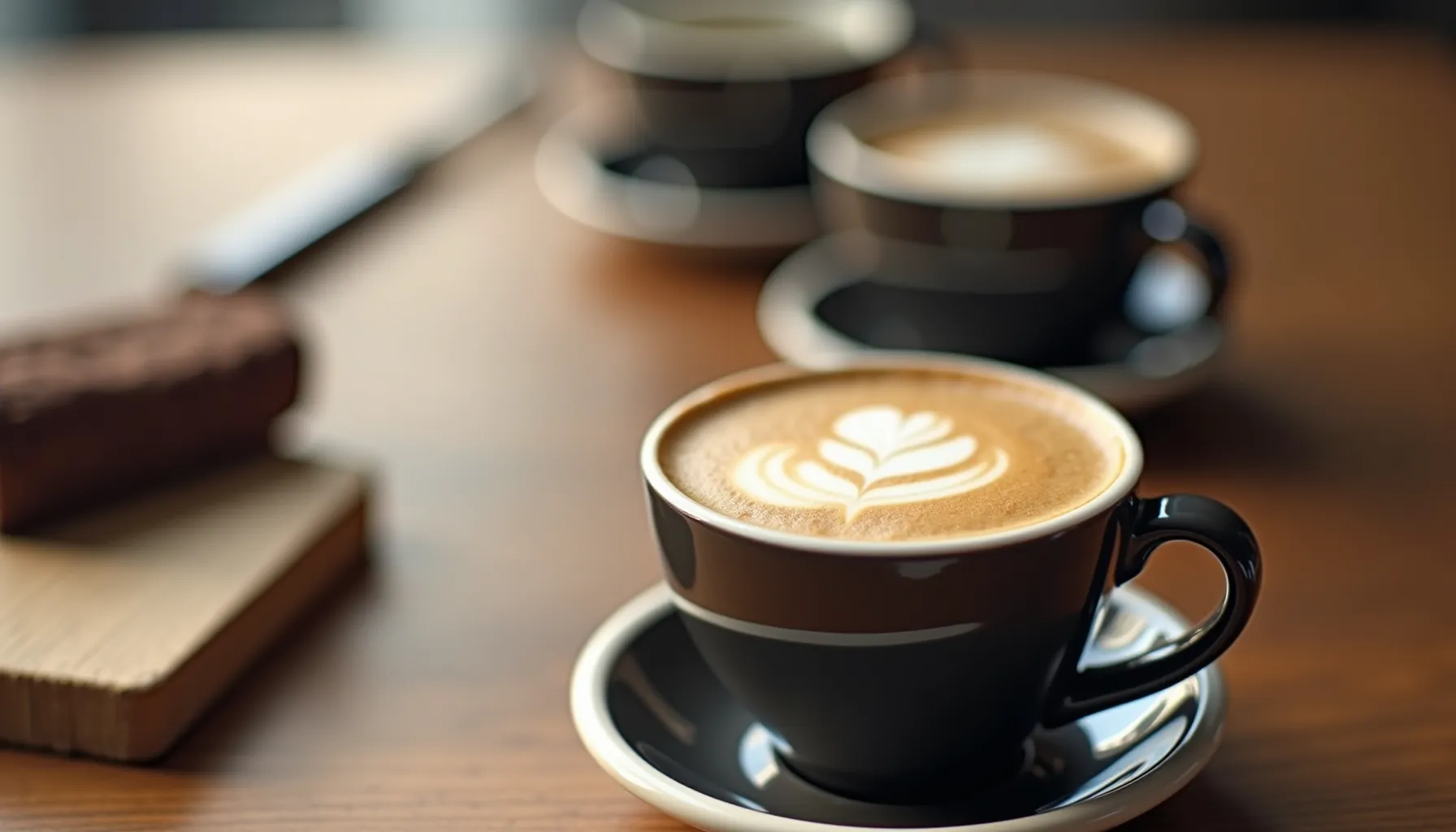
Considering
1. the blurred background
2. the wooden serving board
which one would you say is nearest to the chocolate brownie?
the wooden serving board

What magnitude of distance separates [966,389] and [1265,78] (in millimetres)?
1006

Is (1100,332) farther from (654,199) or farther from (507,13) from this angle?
(507,13)

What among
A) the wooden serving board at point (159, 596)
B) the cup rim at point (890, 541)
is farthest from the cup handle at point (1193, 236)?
the wooden serving board at point (159, 596)

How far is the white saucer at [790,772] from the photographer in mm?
466

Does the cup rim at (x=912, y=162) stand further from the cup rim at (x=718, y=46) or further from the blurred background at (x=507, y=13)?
the blurred background at (x=507, y=13)

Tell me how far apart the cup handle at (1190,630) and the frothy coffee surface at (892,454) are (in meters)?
0.02

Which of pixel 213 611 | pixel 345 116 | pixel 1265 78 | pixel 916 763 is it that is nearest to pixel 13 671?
pixel 213 611

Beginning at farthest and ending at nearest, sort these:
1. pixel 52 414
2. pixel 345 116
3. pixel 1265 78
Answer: pixel 1265 78, pixel 345 116, pixel 52 414

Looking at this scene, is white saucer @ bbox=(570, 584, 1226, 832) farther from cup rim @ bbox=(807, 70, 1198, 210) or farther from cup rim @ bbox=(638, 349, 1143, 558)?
cup rim @ bbox=(807, 70, 1198, 210)

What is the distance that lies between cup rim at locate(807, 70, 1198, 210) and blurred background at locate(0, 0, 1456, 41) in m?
1.51

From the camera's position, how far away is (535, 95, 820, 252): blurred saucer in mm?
1021

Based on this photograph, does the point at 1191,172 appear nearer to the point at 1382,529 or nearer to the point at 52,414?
the point at 1382,529

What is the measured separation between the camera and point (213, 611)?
58cm

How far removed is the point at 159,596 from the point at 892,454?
0.26 metres
